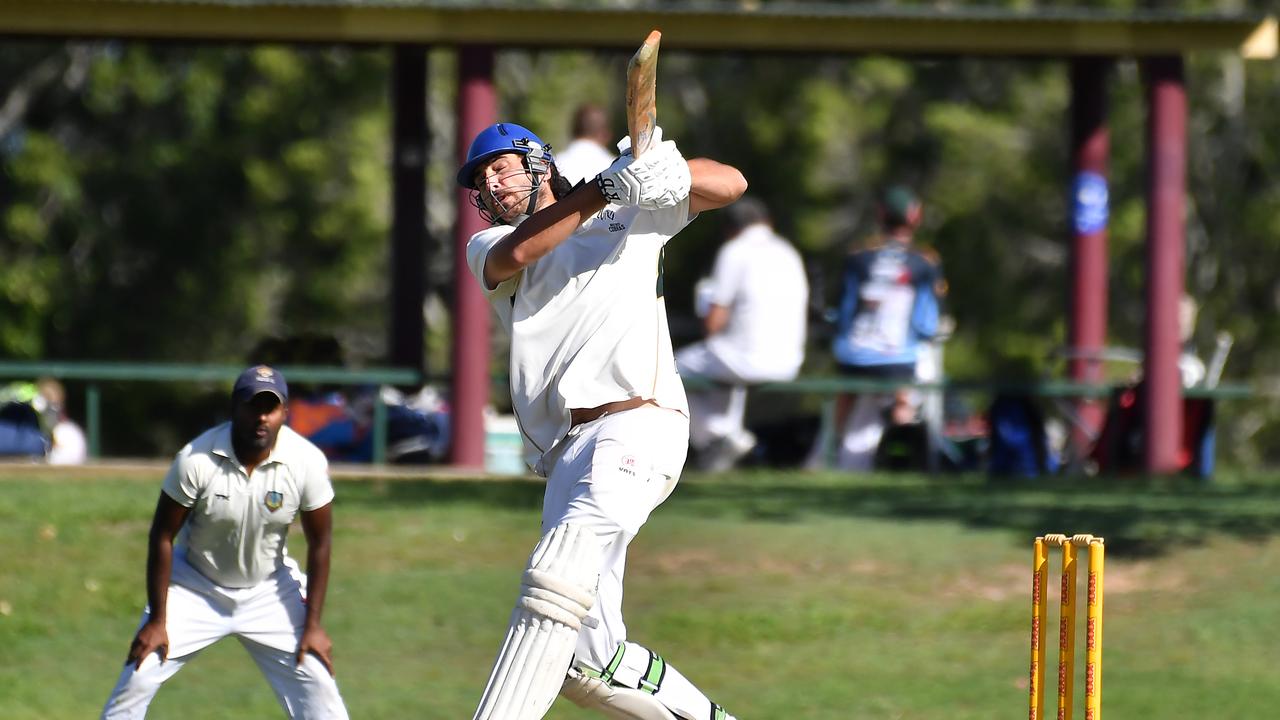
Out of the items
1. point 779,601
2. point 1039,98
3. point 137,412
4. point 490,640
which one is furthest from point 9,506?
point 1039,98

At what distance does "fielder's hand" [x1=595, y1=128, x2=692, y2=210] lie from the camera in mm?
5770

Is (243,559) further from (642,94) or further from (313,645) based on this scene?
(642,94)

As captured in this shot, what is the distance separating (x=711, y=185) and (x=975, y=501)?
7.42 m

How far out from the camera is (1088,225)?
16297 millimetres

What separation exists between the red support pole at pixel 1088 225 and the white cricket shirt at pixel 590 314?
10192mm

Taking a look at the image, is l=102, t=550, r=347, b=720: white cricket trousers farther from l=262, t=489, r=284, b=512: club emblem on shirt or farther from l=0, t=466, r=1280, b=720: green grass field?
l=0, t=466, r=1280, b=720: green grass field

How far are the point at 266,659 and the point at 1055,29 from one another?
32.0ft

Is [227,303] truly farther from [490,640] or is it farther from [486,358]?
[490,640]

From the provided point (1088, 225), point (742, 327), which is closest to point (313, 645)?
point (742, 327)

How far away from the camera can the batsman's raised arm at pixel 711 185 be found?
6.09 meters

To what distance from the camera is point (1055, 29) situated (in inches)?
601

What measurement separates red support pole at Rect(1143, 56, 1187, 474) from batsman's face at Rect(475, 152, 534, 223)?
375 inches

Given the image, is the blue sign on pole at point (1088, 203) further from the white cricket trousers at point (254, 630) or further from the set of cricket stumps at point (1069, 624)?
the set of cricket stumps at point (1069, 624)

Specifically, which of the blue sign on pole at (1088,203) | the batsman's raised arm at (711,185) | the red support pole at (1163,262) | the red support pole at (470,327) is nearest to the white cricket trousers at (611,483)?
the batsman's raised arm at (711,185)
